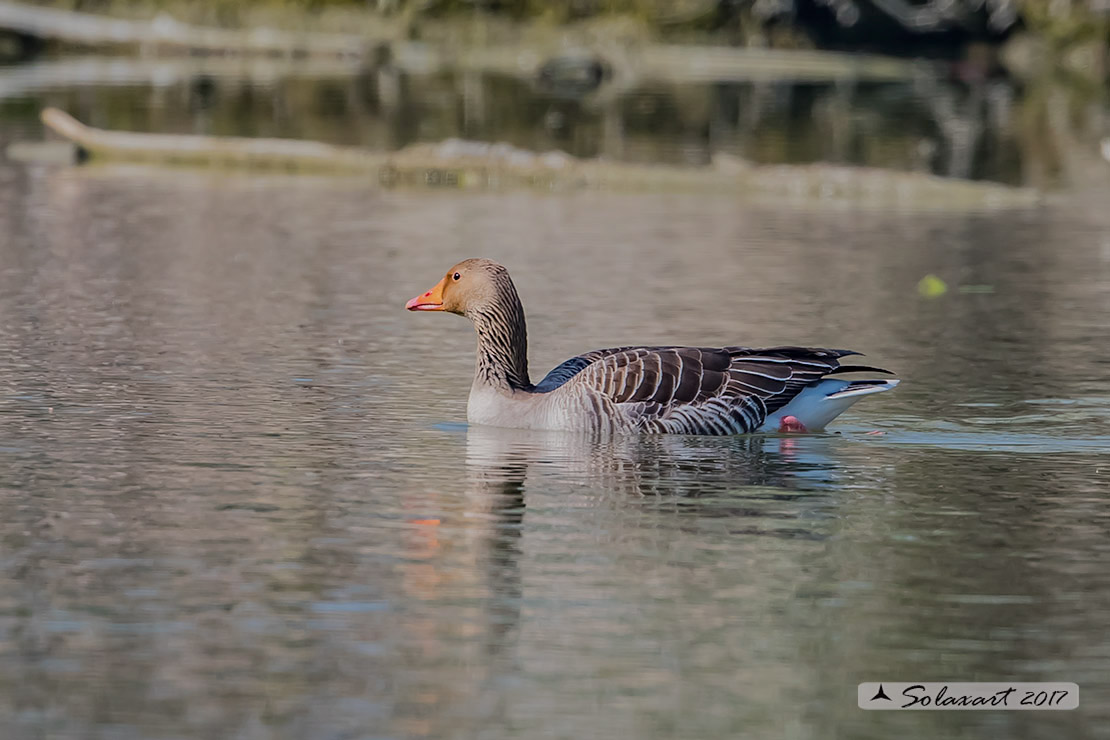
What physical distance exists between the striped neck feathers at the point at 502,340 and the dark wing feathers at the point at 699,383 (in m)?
0.52

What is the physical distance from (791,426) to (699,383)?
3.15 ft

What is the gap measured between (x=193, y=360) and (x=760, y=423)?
20.8 ft

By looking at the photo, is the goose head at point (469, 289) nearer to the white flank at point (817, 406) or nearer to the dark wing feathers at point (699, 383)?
the dark wing feathers at point (699, 383)

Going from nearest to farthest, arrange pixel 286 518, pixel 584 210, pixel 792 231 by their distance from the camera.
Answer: pixel 286 518 < pixel 792 231 < pixel 584 210

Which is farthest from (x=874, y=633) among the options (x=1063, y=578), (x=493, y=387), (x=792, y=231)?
(x=792, y=231)

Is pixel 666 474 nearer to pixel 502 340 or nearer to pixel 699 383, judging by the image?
pixel 699 383

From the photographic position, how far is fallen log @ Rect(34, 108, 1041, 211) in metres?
38.0

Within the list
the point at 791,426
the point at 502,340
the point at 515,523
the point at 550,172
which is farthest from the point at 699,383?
the point at 550,172

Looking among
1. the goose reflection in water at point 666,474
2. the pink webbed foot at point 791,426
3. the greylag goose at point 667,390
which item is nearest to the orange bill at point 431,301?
the greylag goose at point 667,390

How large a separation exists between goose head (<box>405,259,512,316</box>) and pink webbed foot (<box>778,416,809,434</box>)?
2589mm

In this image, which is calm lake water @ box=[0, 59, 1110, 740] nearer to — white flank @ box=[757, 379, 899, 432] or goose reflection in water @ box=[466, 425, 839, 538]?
goose reflection in water @ box=[466, 425, 839, 538]

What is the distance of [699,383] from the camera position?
1688 cm

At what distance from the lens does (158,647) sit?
10.8 metres

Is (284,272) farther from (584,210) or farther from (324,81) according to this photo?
(324,81)
